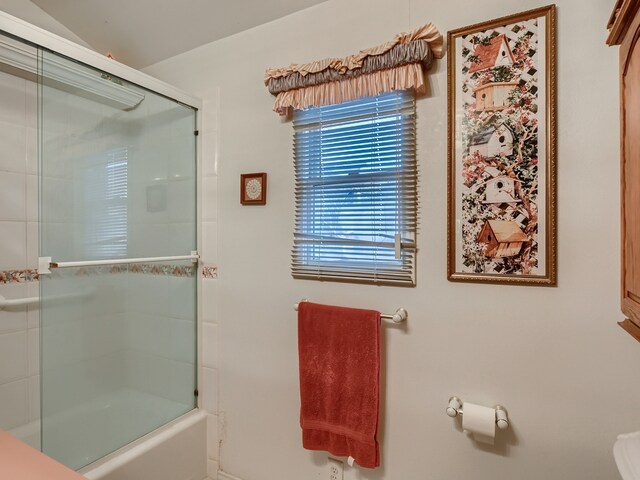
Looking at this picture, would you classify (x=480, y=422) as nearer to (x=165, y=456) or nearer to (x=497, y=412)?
(x=497, y=412)

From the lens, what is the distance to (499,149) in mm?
1186

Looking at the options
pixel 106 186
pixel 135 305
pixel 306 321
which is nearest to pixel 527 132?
pixel 306 321

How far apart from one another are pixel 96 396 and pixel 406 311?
148cm

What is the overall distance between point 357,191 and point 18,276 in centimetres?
177

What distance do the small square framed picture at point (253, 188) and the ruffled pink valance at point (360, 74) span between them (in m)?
0.33

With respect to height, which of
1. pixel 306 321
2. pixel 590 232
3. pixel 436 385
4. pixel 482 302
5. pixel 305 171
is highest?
pixel 305 171

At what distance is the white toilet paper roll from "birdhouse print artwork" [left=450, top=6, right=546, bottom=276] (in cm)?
48

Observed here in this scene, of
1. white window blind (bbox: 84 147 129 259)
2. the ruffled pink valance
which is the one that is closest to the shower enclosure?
white window blind (bbox: 84 147 129 259)

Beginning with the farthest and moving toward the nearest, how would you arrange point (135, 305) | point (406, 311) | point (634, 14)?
point (135, 305)
point (406, 311)
point (634, 14)

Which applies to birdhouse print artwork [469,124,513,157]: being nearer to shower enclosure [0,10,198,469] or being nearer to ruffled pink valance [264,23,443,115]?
ruffled pink valance [264,23,443,115]

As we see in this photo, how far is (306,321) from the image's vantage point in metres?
1.46

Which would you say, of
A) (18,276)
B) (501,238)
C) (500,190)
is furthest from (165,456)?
(500,190)

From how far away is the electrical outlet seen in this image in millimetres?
1473

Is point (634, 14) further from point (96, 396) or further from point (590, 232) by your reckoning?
point (96, 396)
